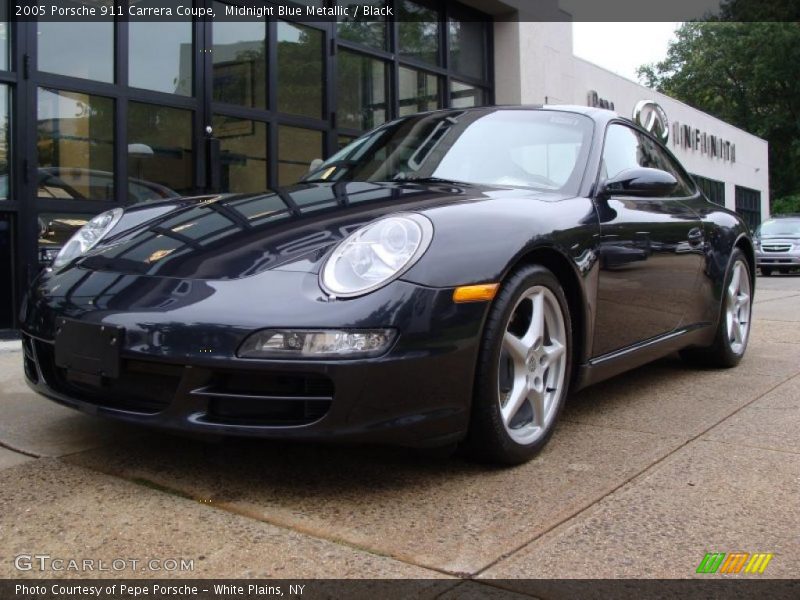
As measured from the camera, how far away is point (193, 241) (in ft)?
8.78

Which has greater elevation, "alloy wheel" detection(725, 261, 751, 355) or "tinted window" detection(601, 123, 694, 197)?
"tinted window" detection(601, 123, 694, 197)

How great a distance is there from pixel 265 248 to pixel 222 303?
0.28 m

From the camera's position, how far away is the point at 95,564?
1925 millimetres

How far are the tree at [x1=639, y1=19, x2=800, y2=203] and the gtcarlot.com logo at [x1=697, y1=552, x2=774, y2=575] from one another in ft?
115

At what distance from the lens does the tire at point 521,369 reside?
2.53 metres

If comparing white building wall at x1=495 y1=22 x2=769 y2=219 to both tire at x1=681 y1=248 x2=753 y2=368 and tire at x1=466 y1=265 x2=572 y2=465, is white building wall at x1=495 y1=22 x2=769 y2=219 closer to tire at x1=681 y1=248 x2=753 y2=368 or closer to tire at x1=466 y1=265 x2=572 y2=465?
tire at x1=681 y1=248 x2=753 y2=368

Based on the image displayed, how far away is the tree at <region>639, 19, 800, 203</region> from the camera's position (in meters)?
37.7

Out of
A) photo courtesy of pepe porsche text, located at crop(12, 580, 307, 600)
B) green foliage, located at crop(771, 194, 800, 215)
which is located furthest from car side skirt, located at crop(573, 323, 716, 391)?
green foliage, located at crop(771, 194, 800, 215)

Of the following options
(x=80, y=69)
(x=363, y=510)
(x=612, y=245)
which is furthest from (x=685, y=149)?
(x=363, y=510)

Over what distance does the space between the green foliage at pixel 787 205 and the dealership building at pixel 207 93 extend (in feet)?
99.0

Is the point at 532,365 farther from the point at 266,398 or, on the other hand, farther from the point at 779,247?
the point at 779,247

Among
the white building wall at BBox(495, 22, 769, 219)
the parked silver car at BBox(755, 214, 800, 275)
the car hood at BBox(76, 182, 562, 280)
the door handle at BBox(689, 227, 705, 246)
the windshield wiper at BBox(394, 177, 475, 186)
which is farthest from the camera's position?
the parked silver car at BBox(755, 214, 800, 275)

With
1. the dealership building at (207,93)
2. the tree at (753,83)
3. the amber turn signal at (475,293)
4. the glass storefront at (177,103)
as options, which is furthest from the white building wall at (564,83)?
the tree at (753,83)

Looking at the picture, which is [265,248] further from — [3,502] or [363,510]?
→ [3,502]
